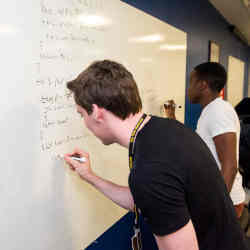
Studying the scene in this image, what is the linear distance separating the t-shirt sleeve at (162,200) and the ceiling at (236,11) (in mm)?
2658

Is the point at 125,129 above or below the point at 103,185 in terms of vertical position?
above

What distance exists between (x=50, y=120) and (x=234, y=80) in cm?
395

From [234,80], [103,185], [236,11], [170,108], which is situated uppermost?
[236,11]

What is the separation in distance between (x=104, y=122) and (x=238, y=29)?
13.2 feet

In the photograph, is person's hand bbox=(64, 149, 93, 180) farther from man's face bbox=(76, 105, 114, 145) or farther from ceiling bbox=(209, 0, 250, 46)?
ceiling bbox=(209, 0, 250, 46)

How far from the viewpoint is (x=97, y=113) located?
2.44ft

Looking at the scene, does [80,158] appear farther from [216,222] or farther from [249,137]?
[249,137]

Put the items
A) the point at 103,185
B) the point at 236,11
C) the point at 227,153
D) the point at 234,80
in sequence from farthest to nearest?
the point at 234,80 < the point at 236,11 < the point at 227,153 < the point at 103,185

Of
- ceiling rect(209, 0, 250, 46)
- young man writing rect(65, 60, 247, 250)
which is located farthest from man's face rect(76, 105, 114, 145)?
ceiling rect(209, 0, 250, 46)

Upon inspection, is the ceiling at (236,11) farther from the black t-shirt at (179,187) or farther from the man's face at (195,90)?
the black t-shirt at (179,187)

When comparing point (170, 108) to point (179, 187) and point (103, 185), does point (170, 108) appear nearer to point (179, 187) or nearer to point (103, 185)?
point (103, 185)

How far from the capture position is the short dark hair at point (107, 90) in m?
0.72

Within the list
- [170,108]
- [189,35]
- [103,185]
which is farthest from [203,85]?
[103,185]

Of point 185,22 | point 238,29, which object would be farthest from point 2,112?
point 238,29
